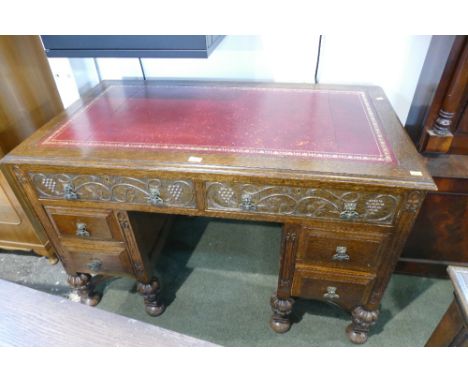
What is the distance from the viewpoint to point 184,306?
1344 mm

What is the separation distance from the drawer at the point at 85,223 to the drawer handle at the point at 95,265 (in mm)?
119

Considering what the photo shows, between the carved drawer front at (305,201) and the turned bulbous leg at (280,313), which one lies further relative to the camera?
the turned bulbous leg at (280,313)

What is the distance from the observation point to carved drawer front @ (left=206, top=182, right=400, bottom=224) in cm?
81

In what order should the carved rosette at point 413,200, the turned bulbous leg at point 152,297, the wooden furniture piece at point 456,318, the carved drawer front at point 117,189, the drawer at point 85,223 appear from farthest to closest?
the turned bulbous leg at point 152,297
the drawer at point 85,223
the carved drawer front at point 117,189
the carved rosette at point 413,200
the wooden furniture piece at point 456,318

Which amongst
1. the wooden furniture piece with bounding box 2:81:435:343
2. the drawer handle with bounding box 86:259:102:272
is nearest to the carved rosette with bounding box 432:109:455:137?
the wooden furniture piece with bounding box 2:81:435:343

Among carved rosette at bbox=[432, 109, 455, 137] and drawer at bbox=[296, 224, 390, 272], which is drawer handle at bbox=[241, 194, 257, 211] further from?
carved rosette at bbox=[432, 109, 455, 137]

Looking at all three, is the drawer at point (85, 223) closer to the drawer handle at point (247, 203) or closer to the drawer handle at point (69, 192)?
the drawer handle at point (69, 192)

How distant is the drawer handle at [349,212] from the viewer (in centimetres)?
83

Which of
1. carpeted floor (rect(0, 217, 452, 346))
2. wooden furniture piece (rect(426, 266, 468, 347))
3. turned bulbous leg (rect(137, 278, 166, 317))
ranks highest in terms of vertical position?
wooden furniture piece (rect(426, 266, 468, 347))

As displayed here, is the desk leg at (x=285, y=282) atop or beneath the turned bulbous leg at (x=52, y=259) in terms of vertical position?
atop

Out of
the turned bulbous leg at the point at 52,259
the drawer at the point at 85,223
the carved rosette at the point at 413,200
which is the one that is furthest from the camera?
the turned bulbous leg at the point at 52,259

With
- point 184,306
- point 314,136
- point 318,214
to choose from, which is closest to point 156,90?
point 314,136

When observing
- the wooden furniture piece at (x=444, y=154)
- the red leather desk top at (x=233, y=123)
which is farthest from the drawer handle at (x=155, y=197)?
the wooden furniture piece at (x=444, y=154)

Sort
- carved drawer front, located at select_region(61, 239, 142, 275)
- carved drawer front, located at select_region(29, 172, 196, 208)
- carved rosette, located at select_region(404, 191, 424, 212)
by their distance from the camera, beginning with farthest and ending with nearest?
carved drawer front, located at select_region(61, 239, 142, 275) → carved drawer front, located at select_region(29, 172, 196, 208) → carved rosette, located at select_region(404, 191, 424, 212)
